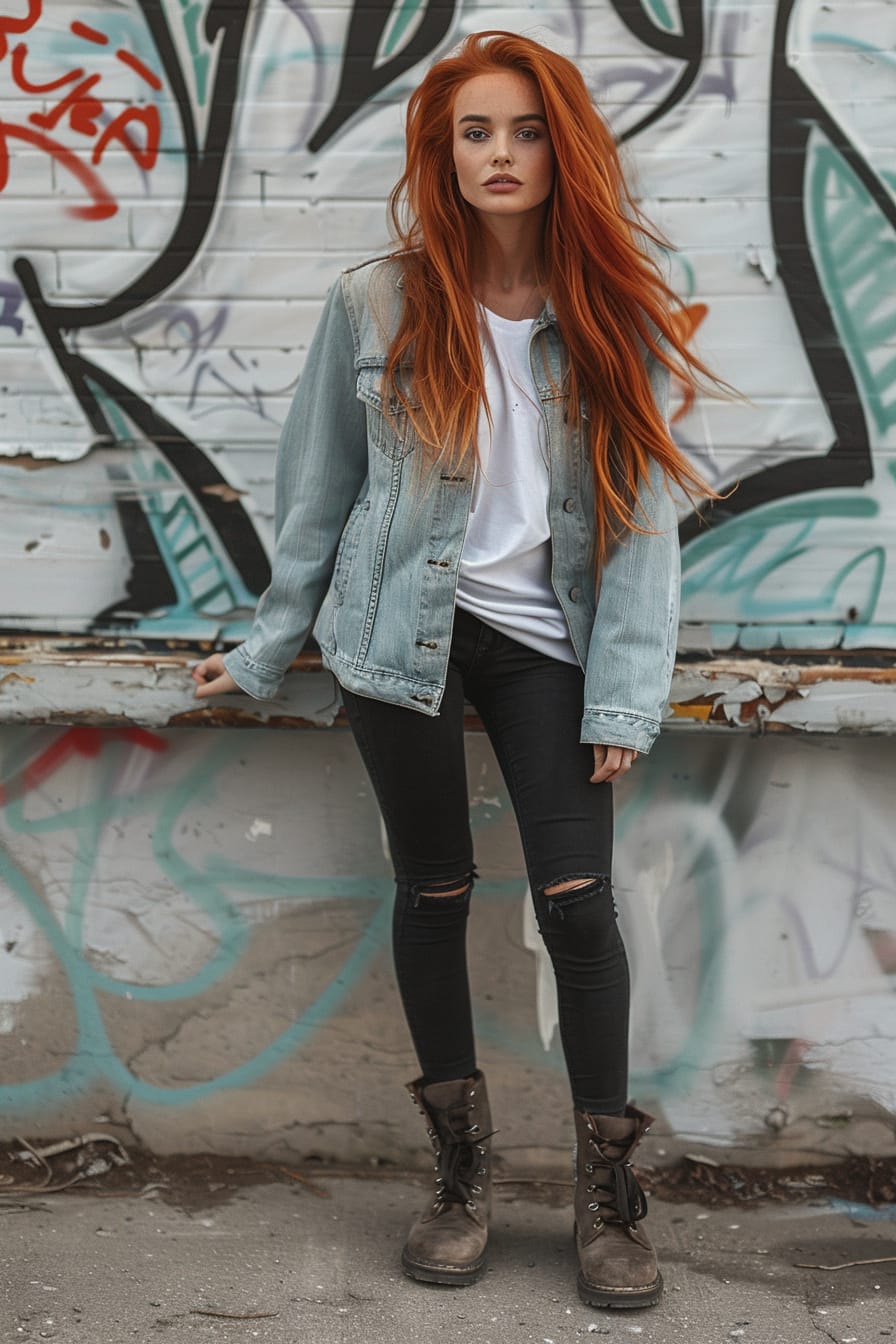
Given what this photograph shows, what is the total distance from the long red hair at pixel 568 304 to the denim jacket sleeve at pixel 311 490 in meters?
0.14

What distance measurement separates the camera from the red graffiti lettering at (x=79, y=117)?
113 inches

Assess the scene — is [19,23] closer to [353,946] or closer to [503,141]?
[503,141]

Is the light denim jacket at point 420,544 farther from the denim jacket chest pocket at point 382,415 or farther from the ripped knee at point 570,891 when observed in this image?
the ripped knee at point 570,891

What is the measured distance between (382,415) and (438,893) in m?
0.85

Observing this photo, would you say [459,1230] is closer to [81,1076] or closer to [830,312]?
[81,1076]

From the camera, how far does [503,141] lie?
224 cm

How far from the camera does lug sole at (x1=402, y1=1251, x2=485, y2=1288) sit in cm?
252

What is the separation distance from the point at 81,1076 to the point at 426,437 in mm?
1675

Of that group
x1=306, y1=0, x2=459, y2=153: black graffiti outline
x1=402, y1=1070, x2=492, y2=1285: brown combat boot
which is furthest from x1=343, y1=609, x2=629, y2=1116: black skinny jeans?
x1=306, y1=0, x2=459, y2=153: black graffiti outline

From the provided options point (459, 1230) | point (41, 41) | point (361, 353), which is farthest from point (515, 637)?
point (41, 41)

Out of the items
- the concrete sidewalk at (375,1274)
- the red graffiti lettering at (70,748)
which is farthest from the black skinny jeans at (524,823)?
the red graffiti lettering at (70,748)

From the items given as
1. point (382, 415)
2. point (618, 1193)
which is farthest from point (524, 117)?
point (618, 1193)

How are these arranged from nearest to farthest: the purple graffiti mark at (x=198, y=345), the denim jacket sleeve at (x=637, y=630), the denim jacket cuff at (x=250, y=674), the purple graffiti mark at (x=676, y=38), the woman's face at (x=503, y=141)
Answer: the woman's face at (x=503, y=141) → the denim jacket sleeve at (x=637, y=630) → the denim jacket cuff at (x=250, y=674) → the purple graffiti mark at (x=676, y=38) → the purple graffiti mark at (x=198, y=345)

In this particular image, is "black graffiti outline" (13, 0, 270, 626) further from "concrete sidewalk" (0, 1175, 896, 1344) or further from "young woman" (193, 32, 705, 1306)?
"concrete sidewalk" (0, 1175, 896, 1344)
